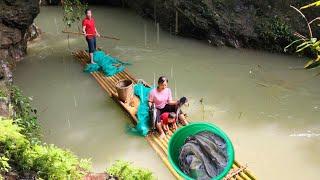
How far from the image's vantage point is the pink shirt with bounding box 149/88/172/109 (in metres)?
6.35

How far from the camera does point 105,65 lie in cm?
893

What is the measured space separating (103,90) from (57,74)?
1.62 metres

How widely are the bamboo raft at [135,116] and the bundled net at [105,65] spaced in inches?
5.1

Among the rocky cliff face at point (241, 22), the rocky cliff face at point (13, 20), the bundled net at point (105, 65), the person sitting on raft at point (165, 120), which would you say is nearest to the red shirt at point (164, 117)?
the person sitting on raft at point (165, 120)

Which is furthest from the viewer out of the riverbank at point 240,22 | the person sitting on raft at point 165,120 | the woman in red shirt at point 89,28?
the riverbank at point 240,22

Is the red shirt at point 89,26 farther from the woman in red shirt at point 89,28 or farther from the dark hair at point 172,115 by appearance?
the dark hair at point 172,115

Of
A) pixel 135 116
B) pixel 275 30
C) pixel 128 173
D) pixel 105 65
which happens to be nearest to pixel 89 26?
pixel 105 65

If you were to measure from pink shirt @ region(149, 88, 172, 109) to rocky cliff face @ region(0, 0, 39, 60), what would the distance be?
4065mm

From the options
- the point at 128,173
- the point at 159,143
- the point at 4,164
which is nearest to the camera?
the point at 4,164

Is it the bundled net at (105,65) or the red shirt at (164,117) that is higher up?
the bundled net at (105,65)

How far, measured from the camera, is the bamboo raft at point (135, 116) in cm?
521

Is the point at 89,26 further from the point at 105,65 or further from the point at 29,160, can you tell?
the point at 29,160

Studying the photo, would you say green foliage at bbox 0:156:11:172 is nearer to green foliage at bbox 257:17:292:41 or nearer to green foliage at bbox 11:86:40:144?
green foliage at bbox 11:86:40:144

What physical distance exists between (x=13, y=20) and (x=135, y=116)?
13.5 ft
